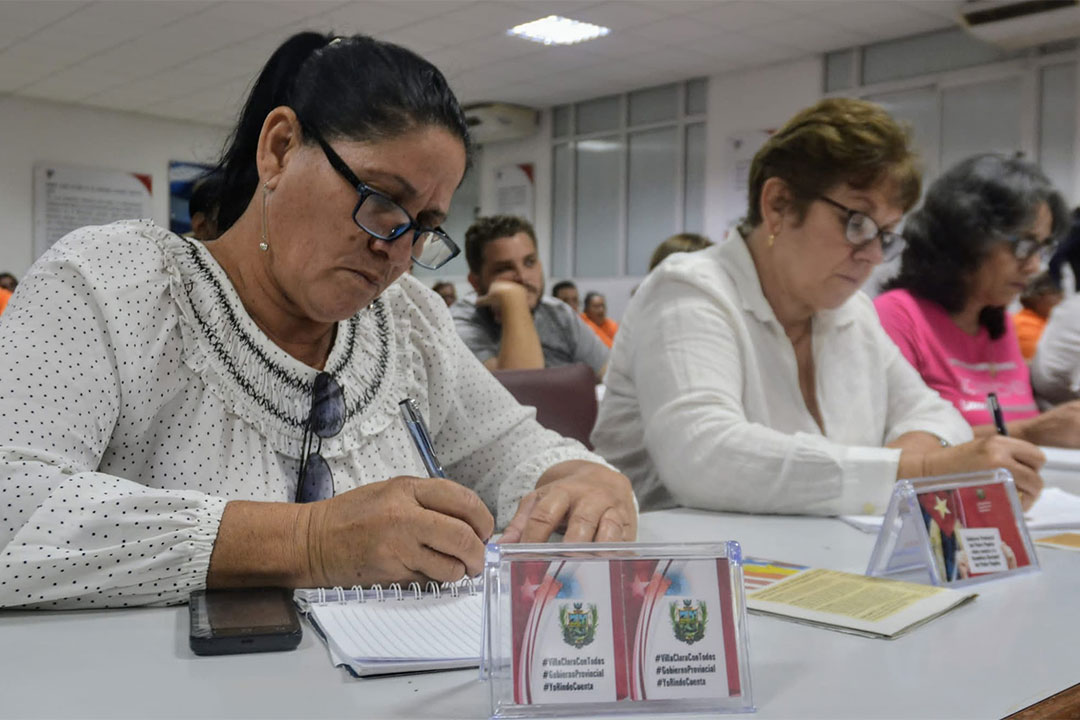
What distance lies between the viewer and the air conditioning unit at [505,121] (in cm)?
962

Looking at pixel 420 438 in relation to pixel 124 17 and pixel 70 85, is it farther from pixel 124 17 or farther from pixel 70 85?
pixel 70 85

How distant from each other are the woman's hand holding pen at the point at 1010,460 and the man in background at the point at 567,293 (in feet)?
25.6

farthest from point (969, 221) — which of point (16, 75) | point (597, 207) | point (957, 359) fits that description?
point (16, 75)

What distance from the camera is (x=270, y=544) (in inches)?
36.2

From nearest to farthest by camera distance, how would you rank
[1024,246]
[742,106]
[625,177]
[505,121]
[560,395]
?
1. [560,395]
2. [1024,246]
3. [742,106]
4. [625,177]
5. [505,121]

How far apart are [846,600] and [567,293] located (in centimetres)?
845

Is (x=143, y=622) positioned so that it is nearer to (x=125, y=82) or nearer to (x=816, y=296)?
(x=816, y=296)

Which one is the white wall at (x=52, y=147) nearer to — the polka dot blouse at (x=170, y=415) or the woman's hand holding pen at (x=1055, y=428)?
the woman's hand holding pen at (x=1055, y=428)

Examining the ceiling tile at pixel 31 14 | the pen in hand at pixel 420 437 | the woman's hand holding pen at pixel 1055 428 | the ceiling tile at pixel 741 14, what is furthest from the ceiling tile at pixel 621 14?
the pen in hand at pixel 420 437

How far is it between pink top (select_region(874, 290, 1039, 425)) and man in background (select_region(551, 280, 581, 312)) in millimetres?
6658

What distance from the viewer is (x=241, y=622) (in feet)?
2.67

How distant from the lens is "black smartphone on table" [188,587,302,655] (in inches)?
30.9

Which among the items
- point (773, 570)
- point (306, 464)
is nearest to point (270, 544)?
point (306, 464)

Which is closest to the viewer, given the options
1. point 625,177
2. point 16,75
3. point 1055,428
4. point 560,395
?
point 560,395
